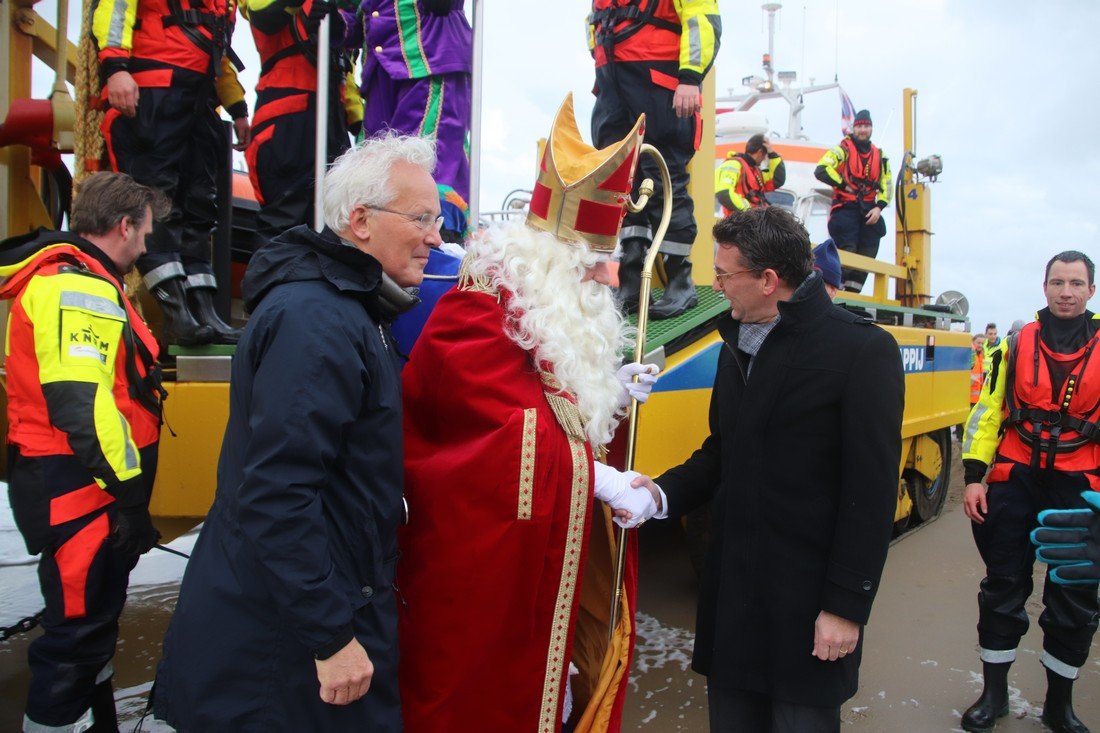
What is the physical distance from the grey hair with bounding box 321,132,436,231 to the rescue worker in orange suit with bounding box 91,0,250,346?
4.97 ft

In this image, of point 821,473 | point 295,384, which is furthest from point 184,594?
point 821,473

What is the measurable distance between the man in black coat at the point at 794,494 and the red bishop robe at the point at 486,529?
387mm

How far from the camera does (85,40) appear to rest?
3.10m

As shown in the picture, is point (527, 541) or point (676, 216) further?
point (676, 216)

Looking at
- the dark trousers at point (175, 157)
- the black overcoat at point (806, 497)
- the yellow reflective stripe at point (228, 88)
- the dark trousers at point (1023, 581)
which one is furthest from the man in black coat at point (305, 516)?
the dark trousers at point (1023, 581)

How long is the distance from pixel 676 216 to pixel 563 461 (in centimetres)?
241

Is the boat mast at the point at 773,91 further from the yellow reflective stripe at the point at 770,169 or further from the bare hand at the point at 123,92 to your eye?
the bare hand at the point at 123,92

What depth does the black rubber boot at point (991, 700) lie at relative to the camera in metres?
3.06

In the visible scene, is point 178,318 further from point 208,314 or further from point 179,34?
point 179,34

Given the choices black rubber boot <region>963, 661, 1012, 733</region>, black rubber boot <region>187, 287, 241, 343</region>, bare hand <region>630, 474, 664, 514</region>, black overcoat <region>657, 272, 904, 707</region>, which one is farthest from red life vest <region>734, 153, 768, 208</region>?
bare hand <region>630, 474, 664, 514</region>

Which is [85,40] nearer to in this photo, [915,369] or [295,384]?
[295,384]

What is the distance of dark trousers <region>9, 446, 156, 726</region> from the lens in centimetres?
226

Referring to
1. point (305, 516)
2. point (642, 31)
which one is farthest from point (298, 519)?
point (642, 31)

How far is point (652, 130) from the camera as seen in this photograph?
3816 mm
